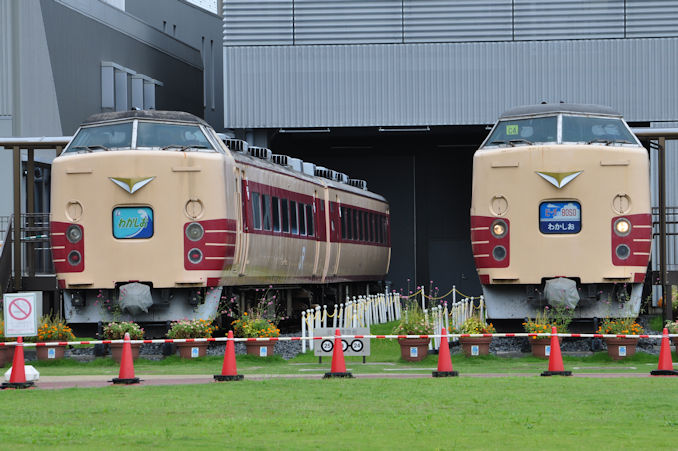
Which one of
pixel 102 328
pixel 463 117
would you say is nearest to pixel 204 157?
pixel 102 328

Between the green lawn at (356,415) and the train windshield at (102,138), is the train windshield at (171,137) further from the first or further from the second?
the green lawn at (356,415)

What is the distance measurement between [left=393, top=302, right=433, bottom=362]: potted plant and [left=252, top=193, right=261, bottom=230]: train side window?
4.20 meters

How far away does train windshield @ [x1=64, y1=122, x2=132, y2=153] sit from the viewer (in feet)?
69.4

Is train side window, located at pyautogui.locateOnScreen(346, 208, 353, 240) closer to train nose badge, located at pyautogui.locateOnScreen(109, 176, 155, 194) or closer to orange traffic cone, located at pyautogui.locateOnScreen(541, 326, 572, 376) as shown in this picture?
train nose badge, located at pyautogui.locateOnScreen(109, 176, 155, 194)

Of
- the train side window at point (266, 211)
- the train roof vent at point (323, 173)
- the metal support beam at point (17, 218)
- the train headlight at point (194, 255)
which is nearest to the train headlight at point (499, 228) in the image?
the train headlight at point (194, 255)

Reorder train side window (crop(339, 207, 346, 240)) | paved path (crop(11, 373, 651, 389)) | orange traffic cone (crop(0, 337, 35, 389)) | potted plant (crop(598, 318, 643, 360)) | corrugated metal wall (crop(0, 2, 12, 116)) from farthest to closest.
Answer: train side window (crop(339, 207, 346, 240))
corrugated metal wall (crop(0, 2, 12, 116))
potted plant (crop(598, 318, 643, 360))
paved path (crop(11, 373, 651, 389))
orange traffic cone (crop(0, 337, 35, 389))

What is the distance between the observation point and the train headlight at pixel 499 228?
20.1 meters

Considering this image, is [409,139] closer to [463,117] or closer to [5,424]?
[463,117]

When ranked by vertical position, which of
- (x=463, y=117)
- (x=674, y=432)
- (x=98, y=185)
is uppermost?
(x=463, y=117)

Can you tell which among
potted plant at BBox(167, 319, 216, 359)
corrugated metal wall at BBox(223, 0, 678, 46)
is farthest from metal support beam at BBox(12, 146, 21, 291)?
corrugated metal wall at BBox(223, 0, 678, 46)

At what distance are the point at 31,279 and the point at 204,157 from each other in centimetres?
497

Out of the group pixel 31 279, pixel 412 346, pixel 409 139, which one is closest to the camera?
pixel 412 346

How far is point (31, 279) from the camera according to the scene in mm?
23844

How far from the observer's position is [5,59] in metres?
30.5
